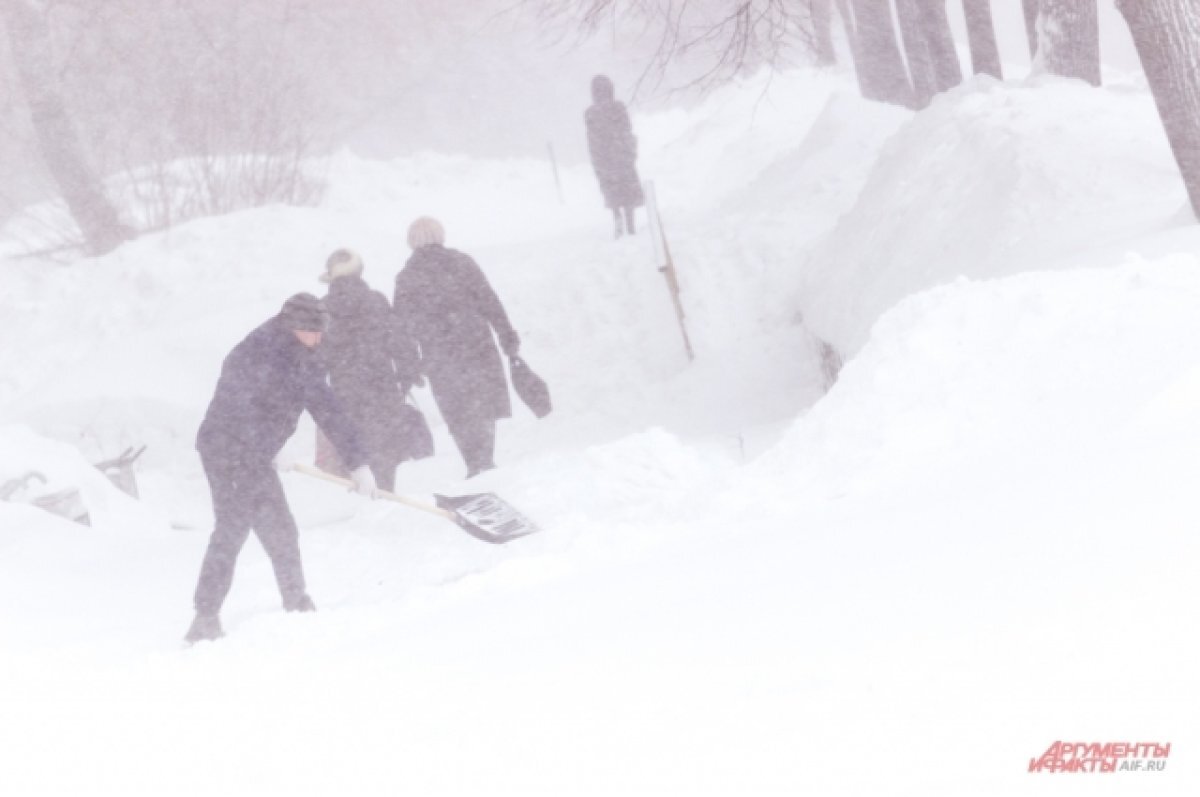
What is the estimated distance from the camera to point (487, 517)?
6.54 m

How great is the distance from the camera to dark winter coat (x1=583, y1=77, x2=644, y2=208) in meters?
14.2

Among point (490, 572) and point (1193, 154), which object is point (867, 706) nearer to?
point (490, 572)

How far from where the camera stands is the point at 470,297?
8094 mm

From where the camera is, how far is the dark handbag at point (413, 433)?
8266 mm

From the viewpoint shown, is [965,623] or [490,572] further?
[490,572]

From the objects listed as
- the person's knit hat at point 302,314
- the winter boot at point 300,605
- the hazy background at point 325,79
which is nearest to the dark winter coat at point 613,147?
the hazy background at point 325,79

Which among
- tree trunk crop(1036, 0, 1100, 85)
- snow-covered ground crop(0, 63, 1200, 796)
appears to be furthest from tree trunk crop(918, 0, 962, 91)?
tree trunk crop(1036, 0, 1100, 85)

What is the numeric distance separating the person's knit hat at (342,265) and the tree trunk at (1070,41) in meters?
5.31

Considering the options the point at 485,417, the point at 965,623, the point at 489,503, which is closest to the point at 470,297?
the point at 485,417

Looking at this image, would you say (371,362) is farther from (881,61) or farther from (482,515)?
(881,61)

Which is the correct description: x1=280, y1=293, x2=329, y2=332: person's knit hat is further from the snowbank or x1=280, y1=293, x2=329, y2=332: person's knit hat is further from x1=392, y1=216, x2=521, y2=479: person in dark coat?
the snowbank

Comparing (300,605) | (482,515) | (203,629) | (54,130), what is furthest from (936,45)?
(54,130)

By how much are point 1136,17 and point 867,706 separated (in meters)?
5.58

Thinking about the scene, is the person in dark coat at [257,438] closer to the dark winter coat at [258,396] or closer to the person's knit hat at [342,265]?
the dark winter coat at [258,396]
